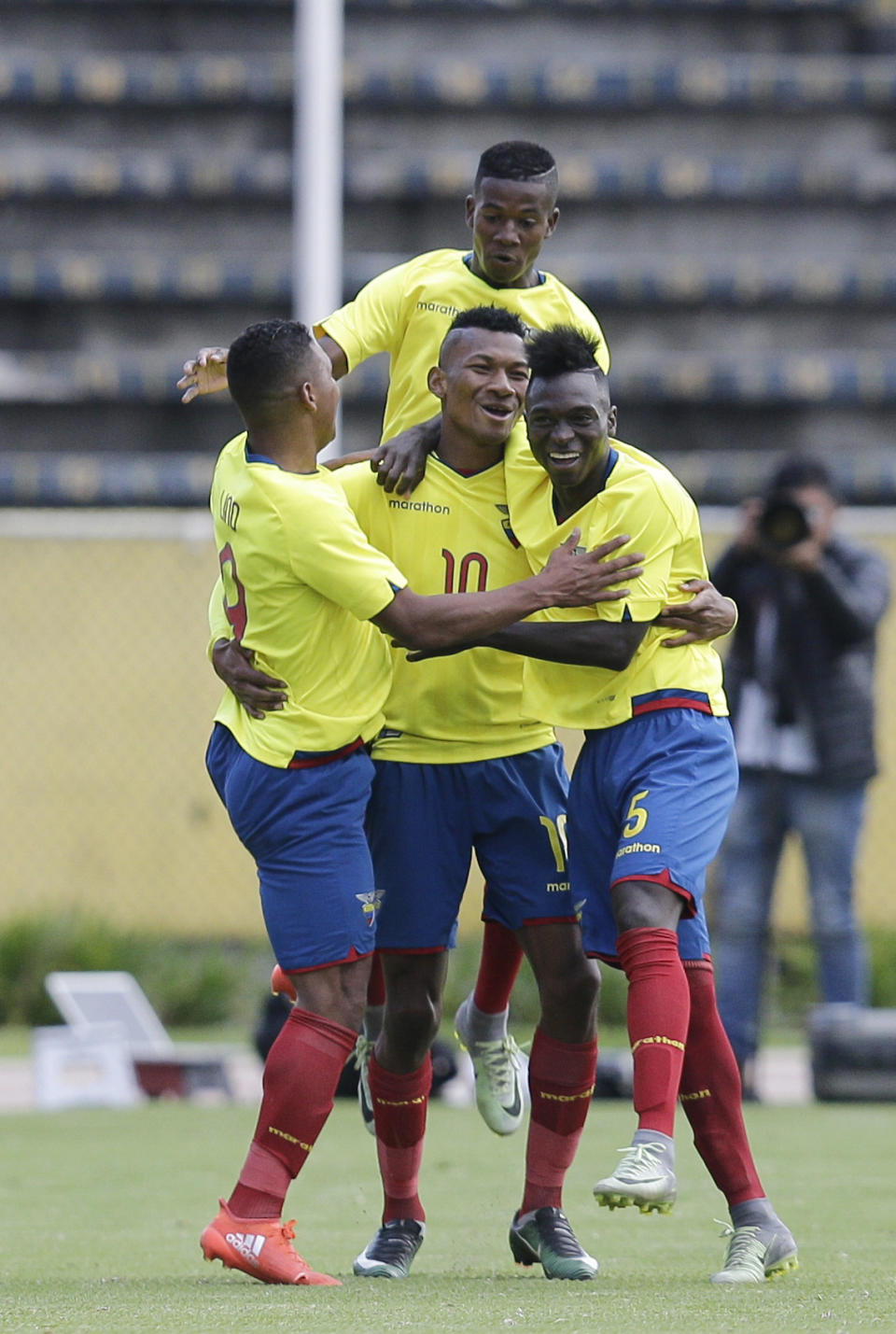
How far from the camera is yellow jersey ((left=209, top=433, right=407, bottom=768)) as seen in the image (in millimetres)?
4633

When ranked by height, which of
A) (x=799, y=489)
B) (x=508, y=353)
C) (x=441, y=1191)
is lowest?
(x=441, y=1191)

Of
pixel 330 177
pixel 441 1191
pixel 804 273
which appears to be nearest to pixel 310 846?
pixel 441 1191

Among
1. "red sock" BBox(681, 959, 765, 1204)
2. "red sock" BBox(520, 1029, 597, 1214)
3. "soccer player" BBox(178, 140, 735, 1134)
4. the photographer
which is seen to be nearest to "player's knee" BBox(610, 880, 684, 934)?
"red sock" BBox(681, 959, 765, 1204)

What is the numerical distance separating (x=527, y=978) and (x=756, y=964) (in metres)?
3.13

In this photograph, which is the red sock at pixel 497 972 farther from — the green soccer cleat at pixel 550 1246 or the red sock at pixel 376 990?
the green soccer cleat at pixel 550 1246

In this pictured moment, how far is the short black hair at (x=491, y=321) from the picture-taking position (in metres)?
5.10

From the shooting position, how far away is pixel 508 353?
507cm

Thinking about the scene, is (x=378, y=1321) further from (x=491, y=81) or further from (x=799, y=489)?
(x=491, y=81)

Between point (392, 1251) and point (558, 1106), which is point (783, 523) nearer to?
point (558, 1106)

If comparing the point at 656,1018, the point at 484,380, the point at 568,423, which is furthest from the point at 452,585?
the point at 656,1018

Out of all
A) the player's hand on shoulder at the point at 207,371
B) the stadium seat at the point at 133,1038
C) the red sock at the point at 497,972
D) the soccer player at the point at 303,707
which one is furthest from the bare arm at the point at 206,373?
the stadium seat at the point at 133,1038

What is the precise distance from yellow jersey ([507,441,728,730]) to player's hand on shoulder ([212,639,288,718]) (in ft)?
2.05

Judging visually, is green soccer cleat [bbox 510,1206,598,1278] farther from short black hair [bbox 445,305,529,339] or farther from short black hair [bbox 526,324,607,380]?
short black hair [bbox 445,305,529,339]

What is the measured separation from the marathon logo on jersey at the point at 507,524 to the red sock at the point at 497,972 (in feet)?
3.56
